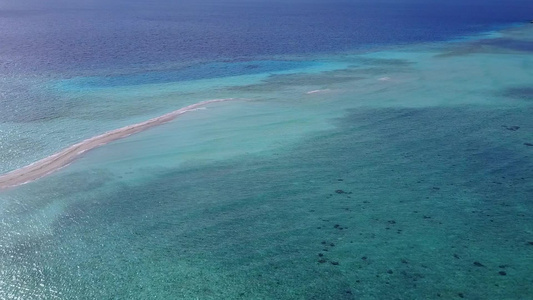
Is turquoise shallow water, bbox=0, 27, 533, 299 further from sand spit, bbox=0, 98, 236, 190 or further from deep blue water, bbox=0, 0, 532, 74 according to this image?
deep blue water, bbox=0, 0, 532, 74

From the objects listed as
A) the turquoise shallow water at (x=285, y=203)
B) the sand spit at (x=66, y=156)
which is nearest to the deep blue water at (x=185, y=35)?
the turquoise shallow water at (x=285, y=203)

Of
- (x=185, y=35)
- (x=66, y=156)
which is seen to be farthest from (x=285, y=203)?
(x=185, y=35)

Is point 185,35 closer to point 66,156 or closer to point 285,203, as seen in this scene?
point 66,156

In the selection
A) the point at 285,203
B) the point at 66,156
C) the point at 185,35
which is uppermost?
the point at 185,35

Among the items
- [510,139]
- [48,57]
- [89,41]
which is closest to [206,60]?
[48,57]

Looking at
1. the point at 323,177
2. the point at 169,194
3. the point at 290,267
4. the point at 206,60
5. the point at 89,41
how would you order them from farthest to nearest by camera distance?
the point at 89,41
the point at 206,60
the point at 323,177
the point at 169,194
the point at 290,267

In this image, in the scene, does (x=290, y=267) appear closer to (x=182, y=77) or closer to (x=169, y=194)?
(x=169, y=194)

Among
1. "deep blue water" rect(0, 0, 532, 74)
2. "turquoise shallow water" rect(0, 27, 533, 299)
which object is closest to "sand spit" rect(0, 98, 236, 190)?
"turquoise shallow water" rect(0, 27, 533, 299)
